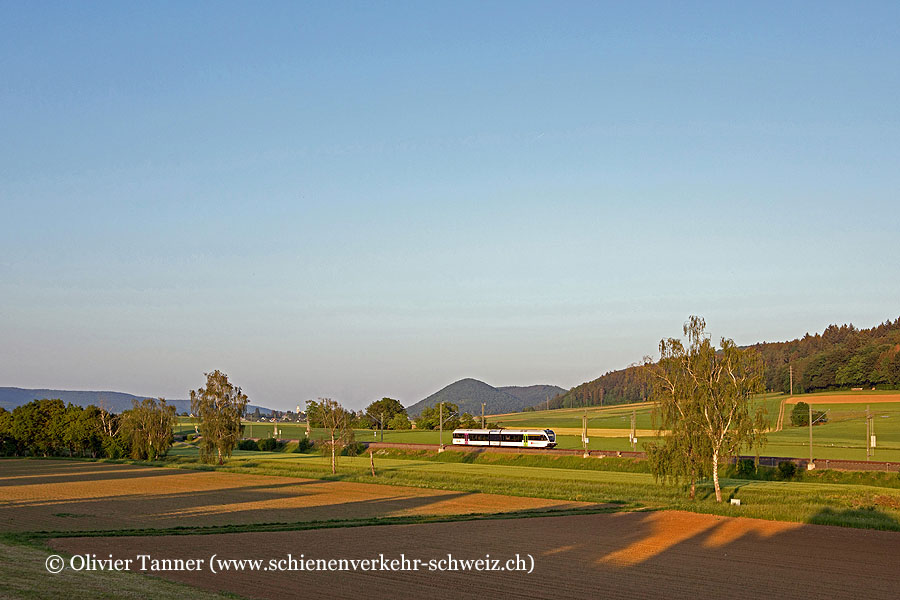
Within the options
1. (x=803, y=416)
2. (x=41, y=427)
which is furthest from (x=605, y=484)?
(x=41, y=427)

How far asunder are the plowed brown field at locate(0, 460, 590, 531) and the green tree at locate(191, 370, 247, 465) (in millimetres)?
12807

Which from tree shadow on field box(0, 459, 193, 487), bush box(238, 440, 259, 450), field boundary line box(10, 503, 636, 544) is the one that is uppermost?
field boundary line box(10, 503, 636, 544)

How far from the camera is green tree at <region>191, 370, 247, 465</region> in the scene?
82.6 m

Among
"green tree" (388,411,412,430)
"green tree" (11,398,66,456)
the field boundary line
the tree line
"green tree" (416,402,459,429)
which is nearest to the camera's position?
the field boundary line

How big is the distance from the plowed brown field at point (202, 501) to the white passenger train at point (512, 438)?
3363cm

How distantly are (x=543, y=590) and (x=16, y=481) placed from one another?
56.2 metres

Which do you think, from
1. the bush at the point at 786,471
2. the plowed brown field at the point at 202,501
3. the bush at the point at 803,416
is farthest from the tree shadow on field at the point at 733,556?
the bush at the point at 803,416

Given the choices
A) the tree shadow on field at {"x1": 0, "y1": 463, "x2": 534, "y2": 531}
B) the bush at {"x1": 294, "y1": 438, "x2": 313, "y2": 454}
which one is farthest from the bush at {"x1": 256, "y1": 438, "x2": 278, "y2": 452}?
the tree shadow on field at {"x1": 0, "y1": 463, "x2": 534, "y2": 531}

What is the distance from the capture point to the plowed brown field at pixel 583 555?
21.3 meters

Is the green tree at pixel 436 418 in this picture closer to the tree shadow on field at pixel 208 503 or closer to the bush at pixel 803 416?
the bush at pixel 803 416

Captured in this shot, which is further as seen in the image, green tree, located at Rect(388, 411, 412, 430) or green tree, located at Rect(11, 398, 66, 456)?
green tree, located at Rect(388, 411, 412, 430)

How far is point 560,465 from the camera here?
7825 centimetres

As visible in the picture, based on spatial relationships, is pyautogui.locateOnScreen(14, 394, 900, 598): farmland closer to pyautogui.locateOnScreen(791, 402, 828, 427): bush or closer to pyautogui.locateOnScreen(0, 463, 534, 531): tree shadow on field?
pyautogui.locateOnScreen(0, 463, 534, 531): tree shadow on field

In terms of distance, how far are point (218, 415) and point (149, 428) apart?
1371 centimetres
